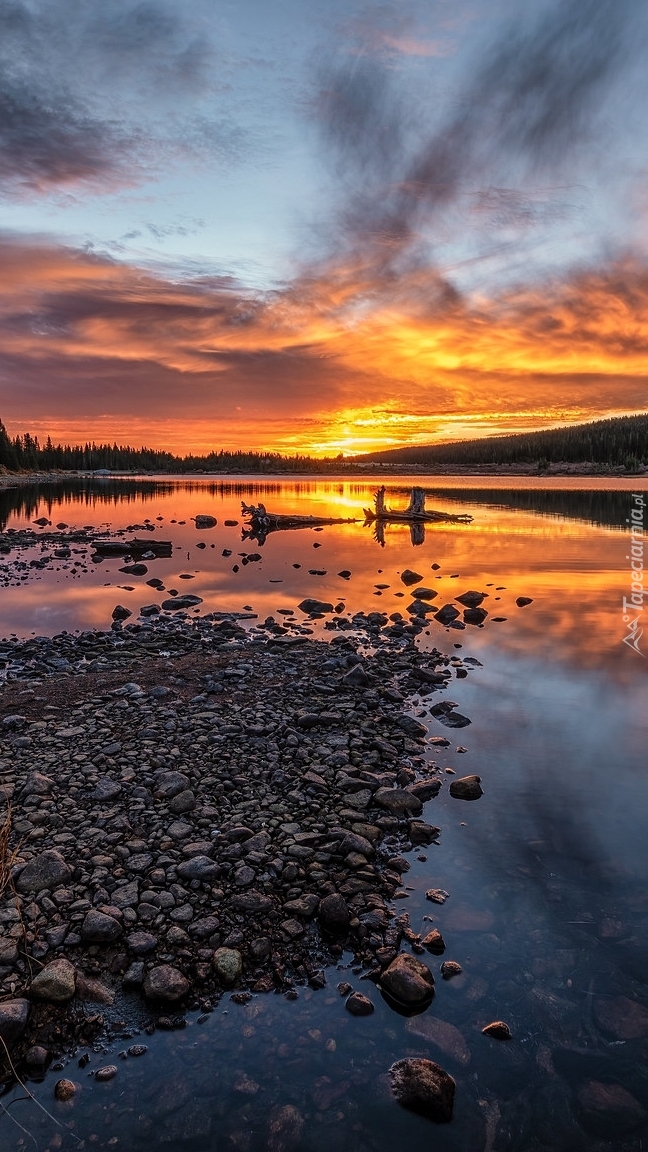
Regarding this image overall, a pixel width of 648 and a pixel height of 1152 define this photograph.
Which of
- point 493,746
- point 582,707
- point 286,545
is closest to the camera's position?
point 493,746

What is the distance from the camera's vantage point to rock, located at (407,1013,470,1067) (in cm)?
478

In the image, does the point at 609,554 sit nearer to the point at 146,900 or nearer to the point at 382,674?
the point at 382,674

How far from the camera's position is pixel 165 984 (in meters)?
5.25

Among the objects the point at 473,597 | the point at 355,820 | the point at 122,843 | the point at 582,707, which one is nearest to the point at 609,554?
the point at 473,597

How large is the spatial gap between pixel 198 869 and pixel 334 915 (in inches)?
63.9

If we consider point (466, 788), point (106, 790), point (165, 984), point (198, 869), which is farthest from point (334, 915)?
point (106, 790)

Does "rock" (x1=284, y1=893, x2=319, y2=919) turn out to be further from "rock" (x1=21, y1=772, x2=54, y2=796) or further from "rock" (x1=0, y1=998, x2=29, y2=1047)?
"rock" (x1=21, y1=772, x2=54, y2=796)

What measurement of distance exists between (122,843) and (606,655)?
1280cm

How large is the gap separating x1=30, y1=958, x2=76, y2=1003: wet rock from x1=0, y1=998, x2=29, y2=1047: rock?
0.71 ft

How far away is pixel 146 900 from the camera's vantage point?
20.3ft

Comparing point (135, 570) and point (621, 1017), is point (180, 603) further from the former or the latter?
point (621, 1017)

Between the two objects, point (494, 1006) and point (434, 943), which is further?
point (434, 943)

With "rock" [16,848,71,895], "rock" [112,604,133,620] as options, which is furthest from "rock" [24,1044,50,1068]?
"rock" [112,604,133,620]

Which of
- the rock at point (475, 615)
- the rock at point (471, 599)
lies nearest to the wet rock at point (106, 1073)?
the rock at point (475, 615)
